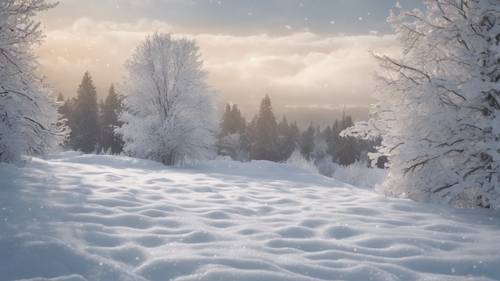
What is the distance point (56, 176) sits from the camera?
25.4 ft

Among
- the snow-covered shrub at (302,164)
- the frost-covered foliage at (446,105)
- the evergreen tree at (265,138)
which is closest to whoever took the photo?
the frost-covered foliage at (446,105)

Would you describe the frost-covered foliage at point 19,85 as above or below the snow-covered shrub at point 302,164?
above

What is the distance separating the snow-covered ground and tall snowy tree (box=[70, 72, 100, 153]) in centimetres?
3581

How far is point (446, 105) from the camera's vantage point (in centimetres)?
720

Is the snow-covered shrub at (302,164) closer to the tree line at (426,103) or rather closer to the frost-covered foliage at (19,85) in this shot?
the tree line at (426,103)

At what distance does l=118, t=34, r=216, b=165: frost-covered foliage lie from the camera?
2167cm

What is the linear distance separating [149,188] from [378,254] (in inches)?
212

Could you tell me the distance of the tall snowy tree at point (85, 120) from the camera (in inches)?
1583

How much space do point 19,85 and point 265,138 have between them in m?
41.9

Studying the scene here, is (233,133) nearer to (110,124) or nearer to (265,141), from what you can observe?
(265,141)

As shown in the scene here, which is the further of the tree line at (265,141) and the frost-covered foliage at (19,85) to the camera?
the tree line at (265,141)

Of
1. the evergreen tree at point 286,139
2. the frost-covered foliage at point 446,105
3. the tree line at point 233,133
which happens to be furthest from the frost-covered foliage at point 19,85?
the evergreen tree at point 286,139

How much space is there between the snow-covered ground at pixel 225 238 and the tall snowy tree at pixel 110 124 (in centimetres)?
3688

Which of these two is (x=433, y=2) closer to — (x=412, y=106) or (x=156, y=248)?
(x=412, y=106)
